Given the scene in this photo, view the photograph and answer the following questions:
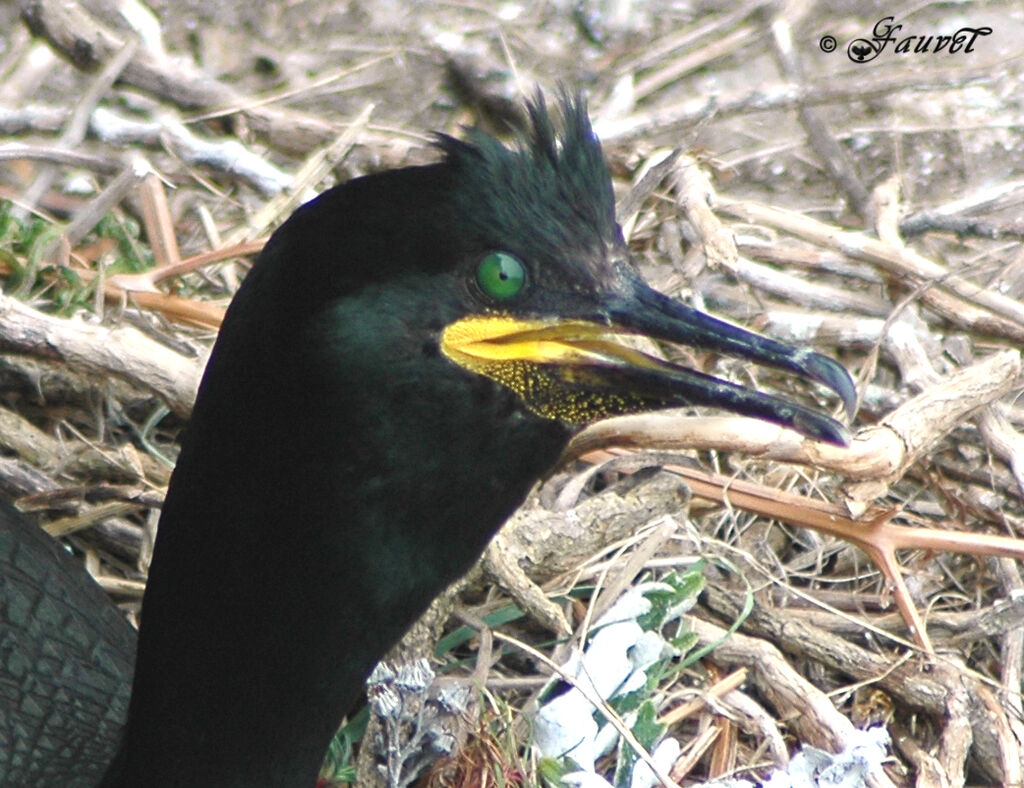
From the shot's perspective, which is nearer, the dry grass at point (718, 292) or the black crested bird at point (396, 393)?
the black crested bird at point (396, 393)

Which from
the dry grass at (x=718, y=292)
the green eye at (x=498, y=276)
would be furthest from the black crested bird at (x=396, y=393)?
the dry grass at (x=718, y=292)

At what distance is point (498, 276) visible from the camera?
140 centimetres

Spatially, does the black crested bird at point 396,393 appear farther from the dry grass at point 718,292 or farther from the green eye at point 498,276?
the dry grass at point 718,292

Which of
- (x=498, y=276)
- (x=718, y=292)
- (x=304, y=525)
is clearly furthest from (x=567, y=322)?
(x=718, y=292)

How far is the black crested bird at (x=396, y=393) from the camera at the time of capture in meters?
1.38

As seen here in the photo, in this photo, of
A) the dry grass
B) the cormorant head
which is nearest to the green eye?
the cormorant head

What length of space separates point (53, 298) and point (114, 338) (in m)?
0.40

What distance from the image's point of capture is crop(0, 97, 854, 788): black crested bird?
4.52 feet

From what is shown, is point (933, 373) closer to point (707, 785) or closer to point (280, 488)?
point (707, 785)

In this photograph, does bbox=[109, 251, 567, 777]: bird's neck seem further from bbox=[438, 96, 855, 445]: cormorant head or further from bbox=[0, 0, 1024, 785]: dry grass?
bbox=[0, 0, 1024, 785]: dry grass

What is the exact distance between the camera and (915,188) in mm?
3311

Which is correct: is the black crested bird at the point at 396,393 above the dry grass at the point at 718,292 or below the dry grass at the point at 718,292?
above

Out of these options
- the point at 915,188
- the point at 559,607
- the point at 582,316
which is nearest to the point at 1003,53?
the point at 915,188

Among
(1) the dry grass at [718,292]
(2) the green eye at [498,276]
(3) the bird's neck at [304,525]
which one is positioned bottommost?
(1) the dry grass at [718,292]
